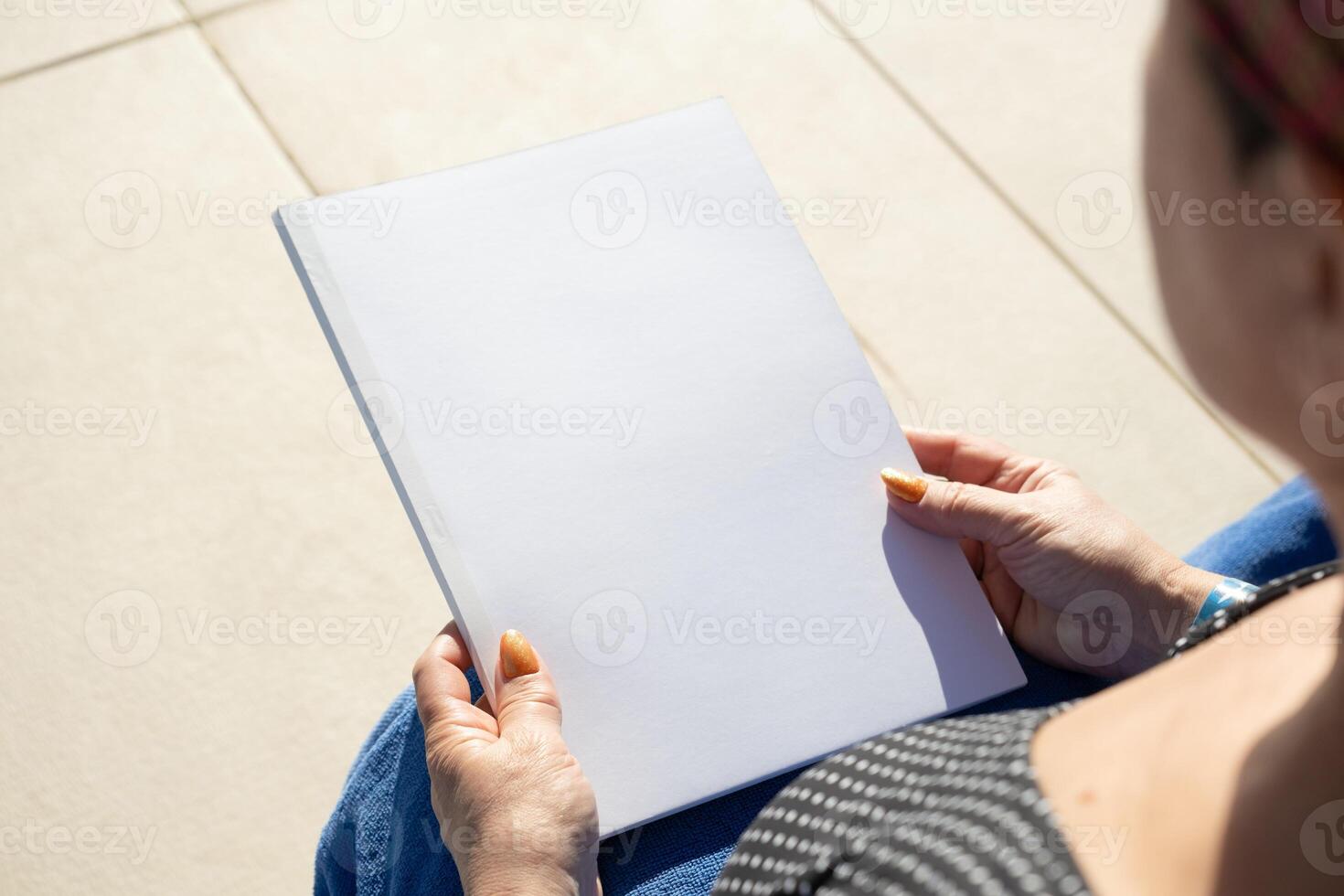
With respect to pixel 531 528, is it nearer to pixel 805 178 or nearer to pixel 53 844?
pixel 53 844

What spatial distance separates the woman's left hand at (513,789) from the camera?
0.69 m

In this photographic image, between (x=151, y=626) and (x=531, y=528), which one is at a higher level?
(x=151, y=626)

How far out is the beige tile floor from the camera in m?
1.23

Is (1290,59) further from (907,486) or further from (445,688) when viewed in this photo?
(445,688)

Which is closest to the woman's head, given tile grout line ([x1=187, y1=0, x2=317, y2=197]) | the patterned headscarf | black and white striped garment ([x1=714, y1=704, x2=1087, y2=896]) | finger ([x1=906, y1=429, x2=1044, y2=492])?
the patterned headscarf

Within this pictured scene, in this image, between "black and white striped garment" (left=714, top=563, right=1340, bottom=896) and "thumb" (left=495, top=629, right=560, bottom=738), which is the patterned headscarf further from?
"thumb" (left=495, top=629, right=560, bottom=738)

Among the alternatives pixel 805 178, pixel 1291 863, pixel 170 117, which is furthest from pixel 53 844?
pixel 805 178

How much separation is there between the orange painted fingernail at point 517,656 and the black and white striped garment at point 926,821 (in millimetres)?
187

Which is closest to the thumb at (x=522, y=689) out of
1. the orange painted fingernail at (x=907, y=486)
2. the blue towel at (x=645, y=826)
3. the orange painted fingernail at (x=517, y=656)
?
the orange painted fingernail at (x=517, y=656)

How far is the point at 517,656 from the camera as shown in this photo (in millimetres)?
737

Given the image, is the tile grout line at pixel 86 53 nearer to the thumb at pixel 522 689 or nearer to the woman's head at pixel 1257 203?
the thumb at pixel 522 689

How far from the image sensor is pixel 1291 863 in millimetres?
468

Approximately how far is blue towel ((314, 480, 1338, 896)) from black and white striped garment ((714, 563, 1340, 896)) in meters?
0.14

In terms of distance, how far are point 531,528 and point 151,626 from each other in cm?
73
